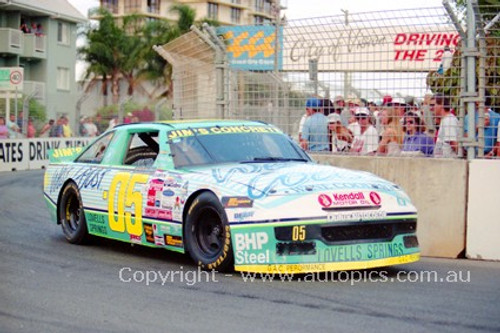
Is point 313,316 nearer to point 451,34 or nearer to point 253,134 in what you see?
point 253,134

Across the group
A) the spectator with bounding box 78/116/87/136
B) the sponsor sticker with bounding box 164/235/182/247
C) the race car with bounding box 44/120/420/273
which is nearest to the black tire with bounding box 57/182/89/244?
the race car with bounding box 44/120/420/273

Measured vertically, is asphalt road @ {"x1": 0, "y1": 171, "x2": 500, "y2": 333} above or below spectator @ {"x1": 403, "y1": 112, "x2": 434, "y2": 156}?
below

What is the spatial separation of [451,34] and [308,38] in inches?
73.5

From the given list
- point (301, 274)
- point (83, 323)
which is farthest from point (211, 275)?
point (83, 323)

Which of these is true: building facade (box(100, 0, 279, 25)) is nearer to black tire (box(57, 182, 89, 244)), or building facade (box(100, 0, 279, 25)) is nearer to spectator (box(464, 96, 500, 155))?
black tire (box(57, 182, 89, 244))

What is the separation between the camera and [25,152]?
2650 centimetres

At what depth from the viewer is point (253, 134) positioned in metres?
8.80

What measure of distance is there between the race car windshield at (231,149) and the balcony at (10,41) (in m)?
39.4

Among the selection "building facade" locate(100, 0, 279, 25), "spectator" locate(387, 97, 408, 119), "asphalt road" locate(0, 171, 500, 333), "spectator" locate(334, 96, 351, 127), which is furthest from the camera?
"building facade" locate(100, 0, 279, 25)

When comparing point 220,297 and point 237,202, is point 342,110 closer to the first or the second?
point 237,202

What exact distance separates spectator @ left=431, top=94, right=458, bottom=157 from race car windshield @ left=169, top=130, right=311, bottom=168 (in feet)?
5.57

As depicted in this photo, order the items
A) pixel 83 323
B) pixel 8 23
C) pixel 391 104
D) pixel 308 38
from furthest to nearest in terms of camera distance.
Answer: pixel 8 23, pixel 308 38, pixel 391 104, pixel 83 323

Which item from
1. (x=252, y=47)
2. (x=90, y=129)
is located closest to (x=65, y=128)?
(x=90, y=129)

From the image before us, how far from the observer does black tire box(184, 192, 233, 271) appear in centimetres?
728
